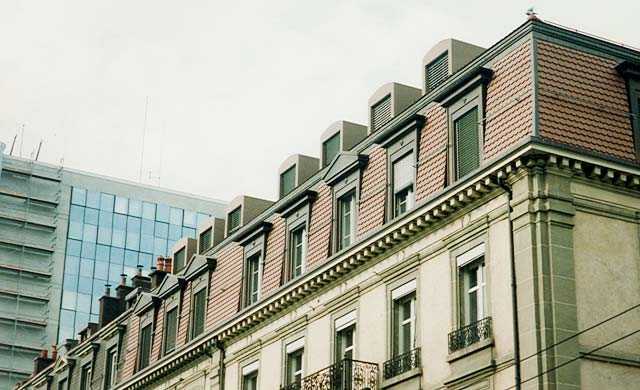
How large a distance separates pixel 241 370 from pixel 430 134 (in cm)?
1304

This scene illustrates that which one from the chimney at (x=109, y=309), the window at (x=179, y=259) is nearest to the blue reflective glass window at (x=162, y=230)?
the chimney at (x=109, y=309)

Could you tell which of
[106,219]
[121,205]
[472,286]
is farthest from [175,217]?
[472,286]

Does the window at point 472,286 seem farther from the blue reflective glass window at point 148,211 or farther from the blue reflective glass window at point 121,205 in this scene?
the blue reflective glass window at point 148,211

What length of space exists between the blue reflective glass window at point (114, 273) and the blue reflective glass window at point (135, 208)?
498 centimetres

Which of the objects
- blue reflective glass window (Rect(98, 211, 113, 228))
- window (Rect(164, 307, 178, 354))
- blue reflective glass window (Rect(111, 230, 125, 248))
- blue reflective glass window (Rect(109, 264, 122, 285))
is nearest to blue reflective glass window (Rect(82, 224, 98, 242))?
blue reflective glass window (Rect(98, 211, 113, 228))

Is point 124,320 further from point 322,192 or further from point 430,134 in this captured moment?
point 430,134

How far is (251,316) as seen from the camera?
42.2 m

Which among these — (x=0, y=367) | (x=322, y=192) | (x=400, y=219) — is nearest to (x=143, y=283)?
(x=322, y=192)

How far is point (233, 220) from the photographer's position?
47219 millimetres

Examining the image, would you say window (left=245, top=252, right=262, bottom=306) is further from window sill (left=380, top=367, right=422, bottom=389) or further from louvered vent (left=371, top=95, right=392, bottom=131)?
window sill (left=380, top=367, right=422, bottom=389)

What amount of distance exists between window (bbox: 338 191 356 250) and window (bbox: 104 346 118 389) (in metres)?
19.0

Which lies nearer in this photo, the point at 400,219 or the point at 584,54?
the point at 584,54

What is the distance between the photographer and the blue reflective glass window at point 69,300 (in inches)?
4304

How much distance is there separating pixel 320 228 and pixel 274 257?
327cm
